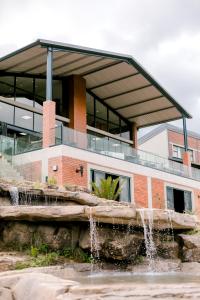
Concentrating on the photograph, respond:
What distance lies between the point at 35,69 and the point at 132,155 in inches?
279

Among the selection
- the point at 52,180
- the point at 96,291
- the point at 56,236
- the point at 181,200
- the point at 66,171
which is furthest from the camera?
the point at 181,200

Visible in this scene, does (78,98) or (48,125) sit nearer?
(48,125)

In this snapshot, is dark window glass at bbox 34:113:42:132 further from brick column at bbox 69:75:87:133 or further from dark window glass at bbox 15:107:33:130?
brick column at bbox 69:75:87:133

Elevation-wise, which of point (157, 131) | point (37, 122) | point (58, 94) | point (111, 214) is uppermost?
point (157, 131)

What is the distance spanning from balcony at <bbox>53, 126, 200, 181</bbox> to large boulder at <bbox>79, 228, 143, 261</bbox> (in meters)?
10.6

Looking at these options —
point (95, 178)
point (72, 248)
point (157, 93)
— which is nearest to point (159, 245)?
point (72, 248)

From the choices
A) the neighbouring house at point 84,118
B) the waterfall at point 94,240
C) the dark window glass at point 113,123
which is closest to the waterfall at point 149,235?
the waterfall at point 94,240

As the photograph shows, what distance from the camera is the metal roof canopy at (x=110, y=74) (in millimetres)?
23766

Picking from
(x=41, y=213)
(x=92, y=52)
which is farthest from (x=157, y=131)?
(x=41, y=213)

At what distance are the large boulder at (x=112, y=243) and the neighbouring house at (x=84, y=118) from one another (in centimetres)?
878

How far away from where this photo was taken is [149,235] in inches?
463

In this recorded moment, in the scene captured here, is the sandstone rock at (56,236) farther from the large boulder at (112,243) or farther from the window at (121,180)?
the window at (121,180)

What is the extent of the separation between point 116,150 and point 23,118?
5.35m

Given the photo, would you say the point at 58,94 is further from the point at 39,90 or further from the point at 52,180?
the point at 52,180
